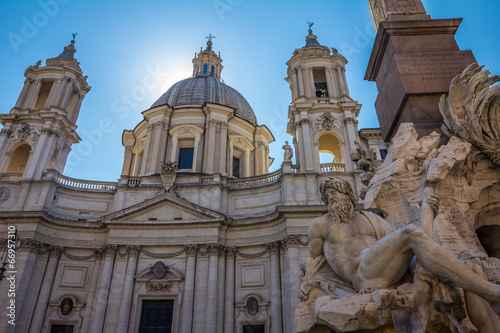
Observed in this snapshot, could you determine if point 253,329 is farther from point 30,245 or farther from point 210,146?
point 210,146

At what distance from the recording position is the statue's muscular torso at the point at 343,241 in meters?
3.18

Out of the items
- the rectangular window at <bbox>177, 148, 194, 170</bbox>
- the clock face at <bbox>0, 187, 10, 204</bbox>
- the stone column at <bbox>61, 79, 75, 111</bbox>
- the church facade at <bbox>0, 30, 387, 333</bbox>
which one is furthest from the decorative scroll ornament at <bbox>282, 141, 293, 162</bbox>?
the clock face at <bbox>0, 187, 10, 204</bbox>

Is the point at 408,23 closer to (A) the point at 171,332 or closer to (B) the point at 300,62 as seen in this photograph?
(A) the point at 171,332

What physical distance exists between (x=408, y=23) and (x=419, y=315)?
5200 millimetres

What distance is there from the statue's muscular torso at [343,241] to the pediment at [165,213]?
15.6 meters

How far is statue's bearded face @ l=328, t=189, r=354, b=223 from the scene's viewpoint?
348cm

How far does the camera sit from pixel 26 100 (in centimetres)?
2475

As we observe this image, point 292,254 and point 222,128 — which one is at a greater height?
point 222,128

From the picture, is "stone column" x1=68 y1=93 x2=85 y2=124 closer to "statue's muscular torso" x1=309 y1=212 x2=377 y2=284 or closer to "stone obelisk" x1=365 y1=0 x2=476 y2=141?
"stone obelisk" x1=365 y1=0 x2=476 y2=141

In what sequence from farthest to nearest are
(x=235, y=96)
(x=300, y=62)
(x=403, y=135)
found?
(x=235, y=96) < (x=300, y=62) < (x=403, y=135)

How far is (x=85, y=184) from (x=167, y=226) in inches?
262

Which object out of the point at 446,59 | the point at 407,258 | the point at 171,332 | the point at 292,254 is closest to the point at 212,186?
the point at 292,254

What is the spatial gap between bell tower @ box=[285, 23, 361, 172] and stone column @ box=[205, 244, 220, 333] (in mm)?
7084

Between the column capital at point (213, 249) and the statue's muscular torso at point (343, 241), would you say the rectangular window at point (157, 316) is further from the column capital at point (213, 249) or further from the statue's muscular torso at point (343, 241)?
the statue's muscular torso at point (343, 241)
